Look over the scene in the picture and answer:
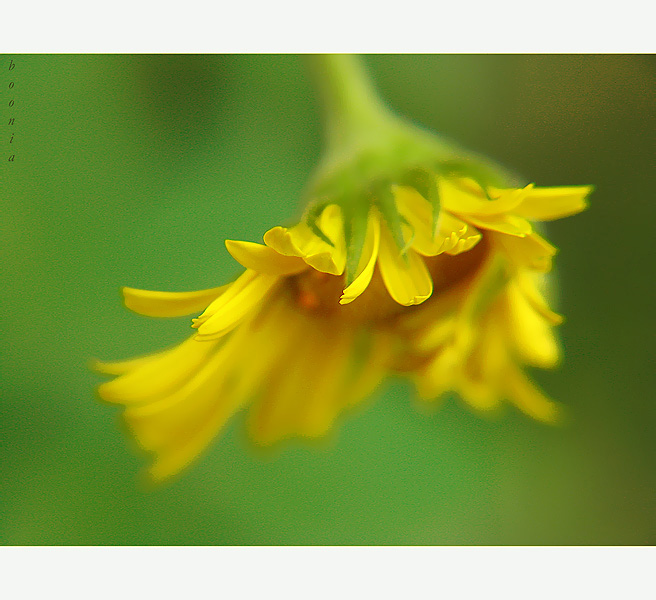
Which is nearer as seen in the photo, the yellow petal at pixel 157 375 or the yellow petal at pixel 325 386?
the yellow petal at pixel 157 375

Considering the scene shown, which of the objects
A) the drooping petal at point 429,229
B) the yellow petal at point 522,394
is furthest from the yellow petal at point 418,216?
the yellow petal at point 522,394

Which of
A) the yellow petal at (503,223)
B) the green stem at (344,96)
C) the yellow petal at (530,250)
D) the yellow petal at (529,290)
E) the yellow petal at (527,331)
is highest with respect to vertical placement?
the green stem at (344,96)

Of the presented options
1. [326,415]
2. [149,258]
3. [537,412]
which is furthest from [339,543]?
[149,258]

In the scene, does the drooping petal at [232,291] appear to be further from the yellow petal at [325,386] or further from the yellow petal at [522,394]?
the yellow petal at [522,394]

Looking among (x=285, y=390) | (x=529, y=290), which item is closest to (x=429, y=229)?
(x=529, y=290)

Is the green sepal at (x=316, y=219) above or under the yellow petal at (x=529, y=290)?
above
